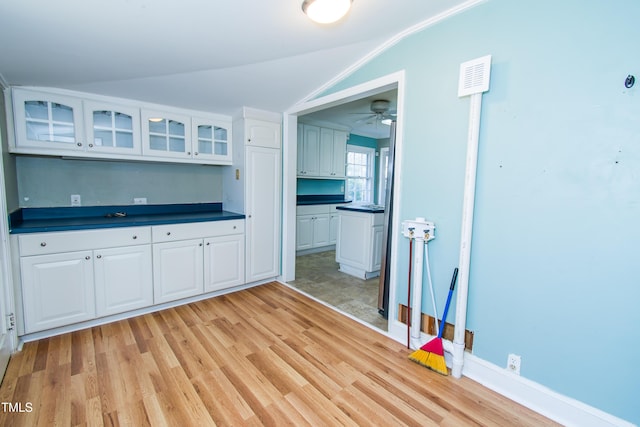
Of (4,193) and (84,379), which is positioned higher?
(4,193)

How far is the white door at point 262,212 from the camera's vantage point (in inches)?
127

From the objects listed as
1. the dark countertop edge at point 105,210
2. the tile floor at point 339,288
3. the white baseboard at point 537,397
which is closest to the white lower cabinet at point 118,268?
the dark countertop edge at point 105,210

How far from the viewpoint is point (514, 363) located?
1702 millimetres

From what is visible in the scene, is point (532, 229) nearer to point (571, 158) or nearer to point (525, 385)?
point (571, 158)

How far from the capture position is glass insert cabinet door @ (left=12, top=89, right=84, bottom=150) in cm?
224

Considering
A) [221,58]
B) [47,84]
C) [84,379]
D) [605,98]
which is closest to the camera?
[605,98]

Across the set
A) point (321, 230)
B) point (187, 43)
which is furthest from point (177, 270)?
point (321, 230)

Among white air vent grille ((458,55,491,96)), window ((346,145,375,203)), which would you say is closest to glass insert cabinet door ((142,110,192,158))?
white air vent grille ((458,55,491,96))

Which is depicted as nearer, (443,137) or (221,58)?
(443,137)

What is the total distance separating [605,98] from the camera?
4.50 feet

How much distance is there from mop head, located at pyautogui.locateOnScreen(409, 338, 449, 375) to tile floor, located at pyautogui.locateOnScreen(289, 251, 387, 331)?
0.48 meters

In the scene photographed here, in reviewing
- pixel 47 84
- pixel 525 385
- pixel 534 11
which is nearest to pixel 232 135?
pixel 47 84

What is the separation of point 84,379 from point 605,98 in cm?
330

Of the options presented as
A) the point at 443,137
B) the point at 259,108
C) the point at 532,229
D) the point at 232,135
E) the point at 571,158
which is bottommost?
the point at 532,229
